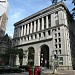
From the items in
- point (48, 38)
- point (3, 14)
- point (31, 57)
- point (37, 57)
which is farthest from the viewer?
point (3, 14)

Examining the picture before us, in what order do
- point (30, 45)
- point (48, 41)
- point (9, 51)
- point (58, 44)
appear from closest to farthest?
1. point (58, 44)
2. point (48, 41)
3. point (9, 51)
4. point (30, 45)

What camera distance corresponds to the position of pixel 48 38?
66.4 meters

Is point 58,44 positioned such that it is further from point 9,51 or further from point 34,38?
point 9,51

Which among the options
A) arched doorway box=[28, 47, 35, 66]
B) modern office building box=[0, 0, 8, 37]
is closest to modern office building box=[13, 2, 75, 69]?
arched doorway box=[28, 47, 35, 66]

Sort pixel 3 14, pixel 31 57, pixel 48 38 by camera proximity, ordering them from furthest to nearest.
Answer: 1. pixel 3 14
2. pixel 31 57
3. pixel 48 38

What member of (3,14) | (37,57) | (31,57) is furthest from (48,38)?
(3,14)

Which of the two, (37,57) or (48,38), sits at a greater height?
(48,38)

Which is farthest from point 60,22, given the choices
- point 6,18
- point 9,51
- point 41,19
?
point 6,18

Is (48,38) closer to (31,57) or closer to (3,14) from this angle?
(31,57)

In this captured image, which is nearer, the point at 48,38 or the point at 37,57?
the point at 48,38

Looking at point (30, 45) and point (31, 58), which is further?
point (30, 45)

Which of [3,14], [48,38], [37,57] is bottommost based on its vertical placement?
[37,57]

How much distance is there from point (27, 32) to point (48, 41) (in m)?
19.8

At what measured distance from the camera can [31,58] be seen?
7138cm
